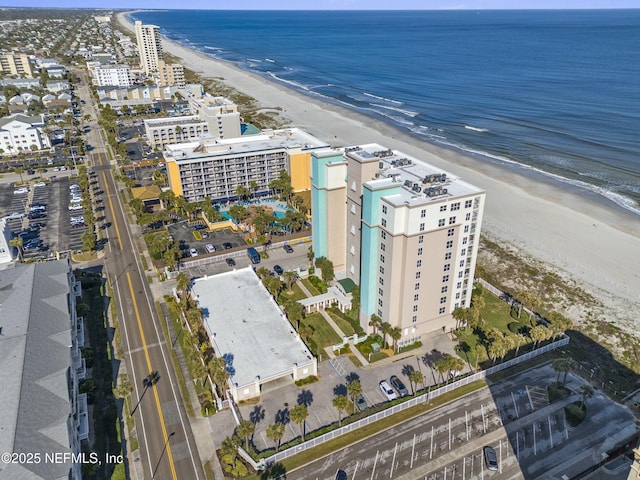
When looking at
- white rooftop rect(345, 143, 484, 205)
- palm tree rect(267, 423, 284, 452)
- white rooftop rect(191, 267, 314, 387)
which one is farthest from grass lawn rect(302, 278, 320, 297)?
palm tree rect(267, 423, 284, 452)

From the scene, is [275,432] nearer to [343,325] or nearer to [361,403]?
[361,403]

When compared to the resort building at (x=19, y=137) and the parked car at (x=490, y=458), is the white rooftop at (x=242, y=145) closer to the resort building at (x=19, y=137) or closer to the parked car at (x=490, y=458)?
the resort building at (x=19, y=137)

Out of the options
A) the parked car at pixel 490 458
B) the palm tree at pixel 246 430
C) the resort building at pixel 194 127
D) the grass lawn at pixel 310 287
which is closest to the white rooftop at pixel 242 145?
the resort building at pixel 194 127

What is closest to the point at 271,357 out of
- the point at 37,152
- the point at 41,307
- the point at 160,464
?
the point at 160,464

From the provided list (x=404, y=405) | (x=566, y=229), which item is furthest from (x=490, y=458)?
(x=566, y=229)

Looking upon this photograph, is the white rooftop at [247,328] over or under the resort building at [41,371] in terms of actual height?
under
